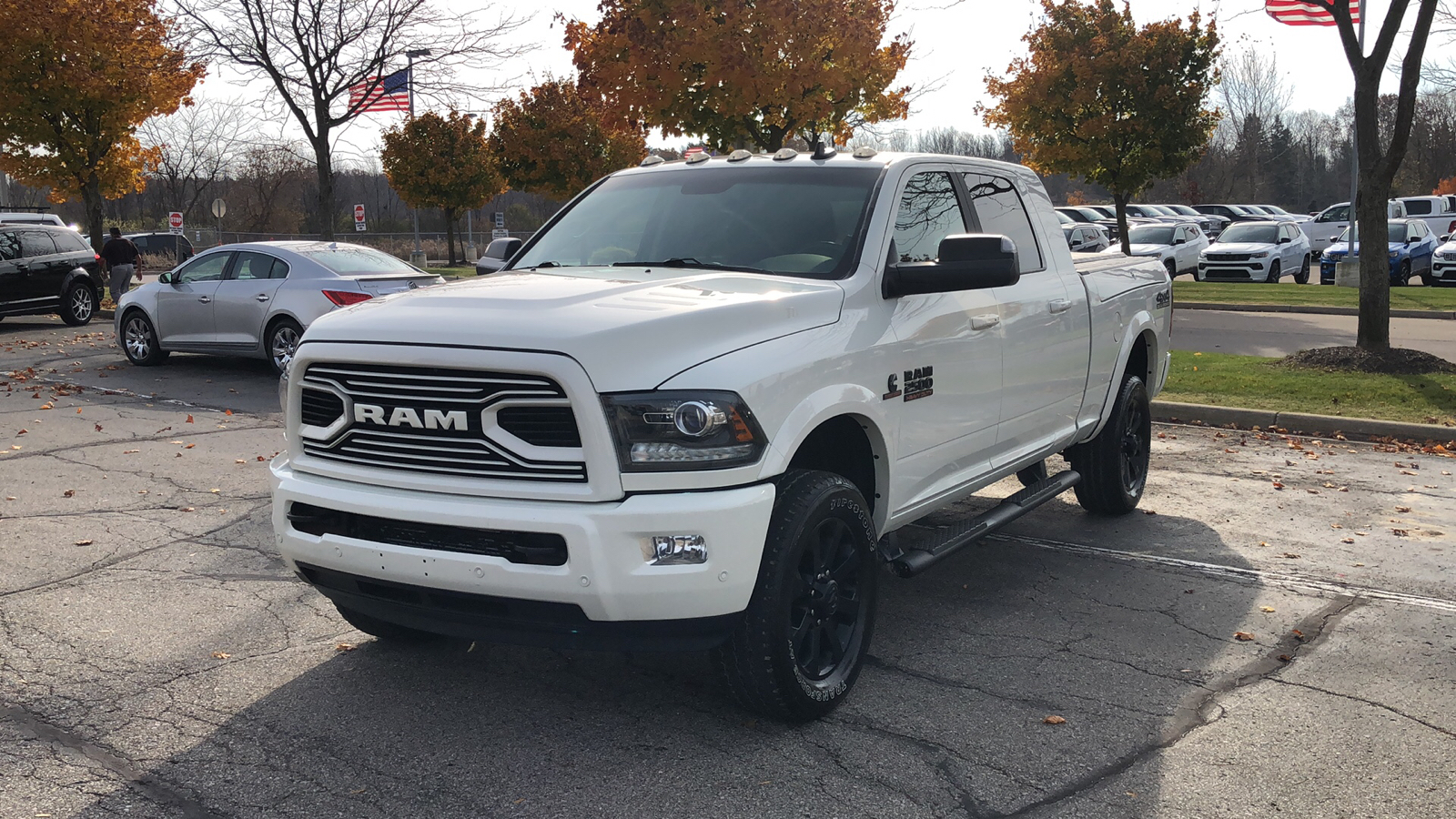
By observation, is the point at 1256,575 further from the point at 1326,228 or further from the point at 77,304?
the point at 1326,228

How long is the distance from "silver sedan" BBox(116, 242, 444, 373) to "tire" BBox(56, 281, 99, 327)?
6.85 m

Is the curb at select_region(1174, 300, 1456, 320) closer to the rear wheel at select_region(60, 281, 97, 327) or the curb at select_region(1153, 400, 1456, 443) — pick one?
the curb at select_region(1153, 400, 1456, 443)

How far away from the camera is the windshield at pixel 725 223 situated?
4816 millimetres

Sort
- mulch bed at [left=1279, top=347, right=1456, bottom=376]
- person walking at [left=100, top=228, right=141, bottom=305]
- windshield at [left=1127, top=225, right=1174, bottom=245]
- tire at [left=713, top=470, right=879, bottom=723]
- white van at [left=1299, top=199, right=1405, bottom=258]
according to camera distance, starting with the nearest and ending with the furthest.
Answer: tire at [left=713, top=470, right=879, bottom=723] → mulch bed at [left=1279, top=347, right=1456, bottom=376] → person walking at [left=100, top=228, right=141, bottom=305] → windshield at [left=1127, top=225, right=1174, bottom=245] → white van at [left=1299, top=199, right=1405, bottom=258]

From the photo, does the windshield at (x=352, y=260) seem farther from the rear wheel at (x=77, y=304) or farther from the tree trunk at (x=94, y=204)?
the tree trunk at (x=94, y=204)

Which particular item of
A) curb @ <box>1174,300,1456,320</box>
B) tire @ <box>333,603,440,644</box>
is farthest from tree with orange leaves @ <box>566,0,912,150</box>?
tire @ <box>333,603,440,644</box>

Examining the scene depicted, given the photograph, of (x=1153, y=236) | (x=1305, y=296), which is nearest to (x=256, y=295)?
(x=1305, y=296)

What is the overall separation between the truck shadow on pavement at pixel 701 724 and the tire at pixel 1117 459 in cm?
166

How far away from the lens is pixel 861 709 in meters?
4.25

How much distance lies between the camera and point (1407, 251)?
1143 inches

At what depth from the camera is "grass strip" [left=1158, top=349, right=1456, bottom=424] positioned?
10.6m

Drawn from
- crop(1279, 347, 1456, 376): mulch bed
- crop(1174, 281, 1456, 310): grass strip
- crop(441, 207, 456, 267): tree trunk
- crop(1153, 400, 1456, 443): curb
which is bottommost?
crop(1153, 400, 1456, 443): curb

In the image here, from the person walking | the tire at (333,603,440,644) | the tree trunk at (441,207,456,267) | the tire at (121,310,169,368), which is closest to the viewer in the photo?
the tire at (333,603,440,644)

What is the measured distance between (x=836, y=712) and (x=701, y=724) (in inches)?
19.2
